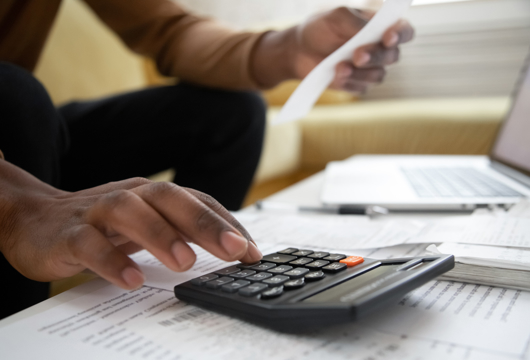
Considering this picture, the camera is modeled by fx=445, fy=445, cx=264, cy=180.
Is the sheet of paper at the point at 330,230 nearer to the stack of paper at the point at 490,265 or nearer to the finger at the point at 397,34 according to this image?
the stack of paper at the point at 490,265

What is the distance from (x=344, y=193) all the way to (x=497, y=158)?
412 mm

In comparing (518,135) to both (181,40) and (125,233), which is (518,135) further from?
(125,233)

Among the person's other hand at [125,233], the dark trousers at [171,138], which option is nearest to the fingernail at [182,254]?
→ the person's other hand at [125,233]

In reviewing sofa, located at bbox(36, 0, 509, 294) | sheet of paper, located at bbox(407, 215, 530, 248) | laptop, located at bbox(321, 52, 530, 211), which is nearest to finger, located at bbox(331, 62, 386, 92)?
laptop, located at bbox(321, 52, 530, 211)

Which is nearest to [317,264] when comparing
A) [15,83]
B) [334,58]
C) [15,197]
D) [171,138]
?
[15,197]

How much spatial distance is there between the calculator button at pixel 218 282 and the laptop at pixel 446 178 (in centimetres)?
35

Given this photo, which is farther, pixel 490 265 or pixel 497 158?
pixel 497 158

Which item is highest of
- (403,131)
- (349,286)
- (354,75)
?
(354,75)

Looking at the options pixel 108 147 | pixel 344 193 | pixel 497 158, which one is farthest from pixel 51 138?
pixel 497 158

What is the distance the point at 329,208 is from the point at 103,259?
0.39m

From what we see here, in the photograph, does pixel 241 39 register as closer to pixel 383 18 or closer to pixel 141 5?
pixel 141 5

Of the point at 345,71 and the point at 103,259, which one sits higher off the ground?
the point at 345,71

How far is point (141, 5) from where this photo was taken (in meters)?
0.94

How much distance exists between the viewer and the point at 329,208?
63 cm
